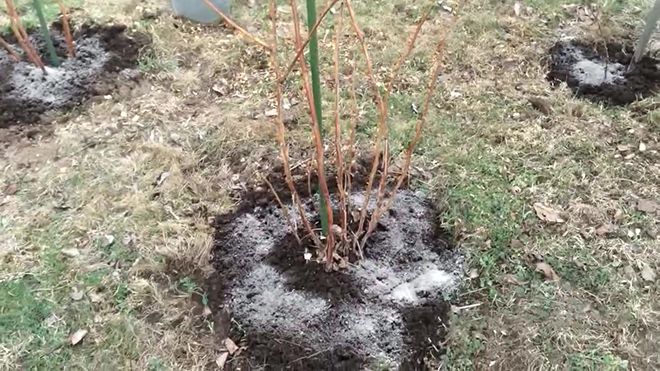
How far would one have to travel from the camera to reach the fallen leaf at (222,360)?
6.68 feet

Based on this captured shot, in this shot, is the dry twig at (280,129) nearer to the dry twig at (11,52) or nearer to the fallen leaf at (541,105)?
the fallen leaf at (541,105)

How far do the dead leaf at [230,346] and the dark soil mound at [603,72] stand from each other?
6.53 feet

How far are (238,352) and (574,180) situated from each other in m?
1.53

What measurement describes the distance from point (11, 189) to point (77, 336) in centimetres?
85

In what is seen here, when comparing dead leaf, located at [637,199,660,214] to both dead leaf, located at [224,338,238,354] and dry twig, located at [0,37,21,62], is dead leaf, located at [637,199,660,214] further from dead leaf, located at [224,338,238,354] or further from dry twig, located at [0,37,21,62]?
dry twig, located at [0,37,21,62]

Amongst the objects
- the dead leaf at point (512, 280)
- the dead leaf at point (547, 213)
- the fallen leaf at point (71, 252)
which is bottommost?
the fallen leaf at point (71, 252)

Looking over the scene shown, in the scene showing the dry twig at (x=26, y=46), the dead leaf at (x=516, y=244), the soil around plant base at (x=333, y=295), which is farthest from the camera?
the dry twig at (x=26, y=46)

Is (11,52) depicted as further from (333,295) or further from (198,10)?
(333,295)

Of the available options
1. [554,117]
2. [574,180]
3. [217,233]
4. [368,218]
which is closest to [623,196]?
[574,180]

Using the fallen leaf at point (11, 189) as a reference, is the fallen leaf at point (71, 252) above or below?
below

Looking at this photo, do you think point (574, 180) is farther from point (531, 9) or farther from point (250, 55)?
point (250, 55)

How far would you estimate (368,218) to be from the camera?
2.37 meters

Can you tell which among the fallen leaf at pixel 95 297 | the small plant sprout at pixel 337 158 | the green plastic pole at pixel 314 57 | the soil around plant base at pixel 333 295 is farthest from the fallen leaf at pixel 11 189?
the green plastic pole at pixel 314 57

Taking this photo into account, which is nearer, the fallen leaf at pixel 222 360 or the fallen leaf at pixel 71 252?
the fallen leaf at pixel 222 360
